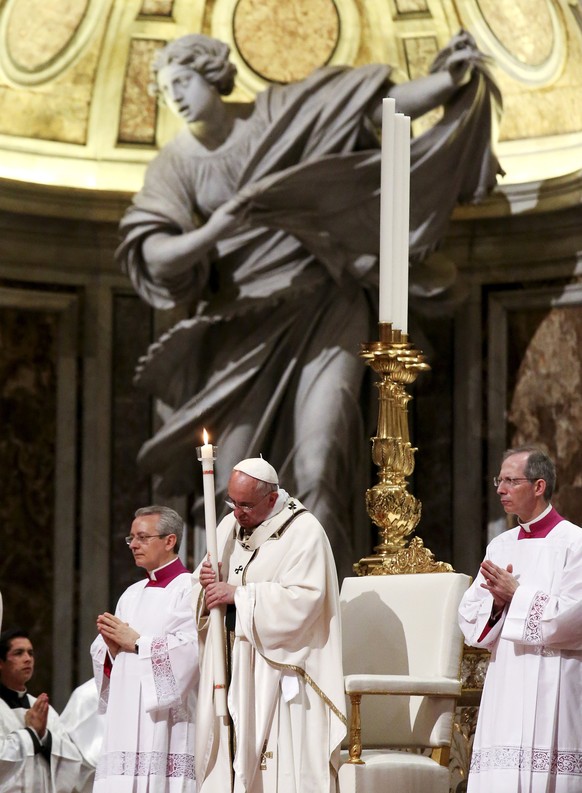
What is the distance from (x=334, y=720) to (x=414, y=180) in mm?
3603

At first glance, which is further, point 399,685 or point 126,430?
point 126,430


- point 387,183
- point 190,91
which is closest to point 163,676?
point 387,183

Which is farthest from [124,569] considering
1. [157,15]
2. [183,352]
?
[157,15]

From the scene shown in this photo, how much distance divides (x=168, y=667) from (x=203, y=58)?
367cm

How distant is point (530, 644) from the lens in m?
5.79

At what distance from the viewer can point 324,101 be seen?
894 cm

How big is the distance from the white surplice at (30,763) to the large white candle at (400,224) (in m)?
2.26

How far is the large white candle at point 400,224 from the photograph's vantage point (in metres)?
6.45

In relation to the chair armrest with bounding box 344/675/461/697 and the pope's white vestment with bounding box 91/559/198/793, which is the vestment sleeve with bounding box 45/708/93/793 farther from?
the chair armrest with bounding box 344/675/461/697

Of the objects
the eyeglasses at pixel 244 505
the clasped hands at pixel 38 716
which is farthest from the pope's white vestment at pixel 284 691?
the clasped hands at pixel 38 716

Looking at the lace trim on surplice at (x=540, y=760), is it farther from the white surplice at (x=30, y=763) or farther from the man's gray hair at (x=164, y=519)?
the white surplice at (x=30, y=763)

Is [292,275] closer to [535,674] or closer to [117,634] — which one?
[117,634]

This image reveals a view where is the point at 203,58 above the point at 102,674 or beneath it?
above

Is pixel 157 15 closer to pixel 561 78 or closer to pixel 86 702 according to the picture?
pixel 561 78
